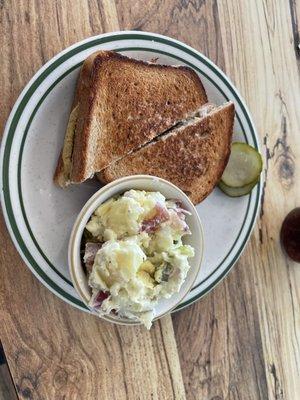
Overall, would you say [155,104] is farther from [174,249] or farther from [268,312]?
[268,312]

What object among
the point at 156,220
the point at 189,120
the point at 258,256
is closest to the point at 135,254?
the point at 156,220

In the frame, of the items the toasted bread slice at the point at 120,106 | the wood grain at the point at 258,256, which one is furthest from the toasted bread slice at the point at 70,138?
the wood grain at the point at 258,256

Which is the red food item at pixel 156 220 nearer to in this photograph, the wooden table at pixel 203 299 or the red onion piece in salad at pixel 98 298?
the red onion piece in salad at pixel 98 298

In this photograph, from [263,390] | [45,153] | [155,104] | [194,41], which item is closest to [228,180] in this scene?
[155,104]

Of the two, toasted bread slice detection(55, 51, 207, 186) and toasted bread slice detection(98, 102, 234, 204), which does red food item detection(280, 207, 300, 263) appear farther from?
toasted bread slice detection(55, 51, 207, 186)

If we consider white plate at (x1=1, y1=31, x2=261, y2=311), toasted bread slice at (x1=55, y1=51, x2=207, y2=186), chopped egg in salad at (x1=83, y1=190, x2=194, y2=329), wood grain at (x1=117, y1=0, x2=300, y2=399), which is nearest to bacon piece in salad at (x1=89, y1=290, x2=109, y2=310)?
chopped egg in salad at (x1=83, y1=190, x2=194, y2=329)

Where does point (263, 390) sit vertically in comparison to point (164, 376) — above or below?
below
